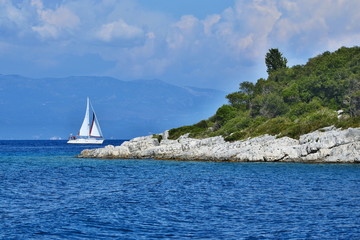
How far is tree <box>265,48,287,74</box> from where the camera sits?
128625 mm

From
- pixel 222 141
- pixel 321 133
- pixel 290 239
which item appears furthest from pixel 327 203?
pixel 222 141

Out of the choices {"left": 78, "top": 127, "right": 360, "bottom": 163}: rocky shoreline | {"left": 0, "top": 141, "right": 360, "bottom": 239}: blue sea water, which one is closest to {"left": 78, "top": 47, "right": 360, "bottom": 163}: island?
{"left": 78, "top": 127, "right": 360, "bottom": 163}: rocky shoreline

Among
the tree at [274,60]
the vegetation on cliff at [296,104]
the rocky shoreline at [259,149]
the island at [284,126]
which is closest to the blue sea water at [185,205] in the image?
the rocky shoreline at [259,149]

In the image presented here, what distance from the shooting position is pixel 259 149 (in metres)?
62.8

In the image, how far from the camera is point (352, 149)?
55.3m

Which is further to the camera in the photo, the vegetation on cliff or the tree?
the tree

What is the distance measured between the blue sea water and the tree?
80593mm

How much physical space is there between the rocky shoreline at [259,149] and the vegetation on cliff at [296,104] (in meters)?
3.06

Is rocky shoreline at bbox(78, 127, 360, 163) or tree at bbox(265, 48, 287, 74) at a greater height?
tree at bbox(265, 48, 287, 74)

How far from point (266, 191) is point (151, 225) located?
13.2 metres

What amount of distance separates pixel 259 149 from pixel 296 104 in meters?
28.4

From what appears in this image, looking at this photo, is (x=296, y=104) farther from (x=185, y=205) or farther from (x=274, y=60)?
(x=185, y=205)

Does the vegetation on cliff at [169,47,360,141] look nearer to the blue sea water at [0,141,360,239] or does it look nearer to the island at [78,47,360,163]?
the island at [78,47,360,163]

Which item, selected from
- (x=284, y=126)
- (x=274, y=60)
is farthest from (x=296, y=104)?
(x=274, y=60)
